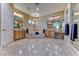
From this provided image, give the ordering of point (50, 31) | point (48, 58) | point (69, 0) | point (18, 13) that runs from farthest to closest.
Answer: point (50, 31)
point (18, 13)
point (69, 0)
point (48, 58)

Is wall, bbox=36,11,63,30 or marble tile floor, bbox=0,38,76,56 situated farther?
wall, bbox=36,11,63,30

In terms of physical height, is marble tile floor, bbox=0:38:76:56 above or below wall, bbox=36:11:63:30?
below

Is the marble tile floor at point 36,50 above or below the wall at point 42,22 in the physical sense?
below

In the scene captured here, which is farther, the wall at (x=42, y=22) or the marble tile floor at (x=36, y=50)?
the wall at (x=42, y=22)

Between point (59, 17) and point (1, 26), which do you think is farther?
point (59, 17)

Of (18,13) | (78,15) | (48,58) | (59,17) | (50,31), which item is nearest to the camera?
(48,58)

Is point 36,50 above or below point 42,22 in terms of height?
below

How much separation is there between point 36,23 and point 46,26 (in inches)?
51.2

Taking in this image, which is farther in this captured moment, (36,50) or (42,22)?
(42,22)

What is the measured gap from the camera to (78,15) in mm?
5273

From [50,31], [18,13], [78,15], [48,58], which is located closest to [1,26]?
[48,58]

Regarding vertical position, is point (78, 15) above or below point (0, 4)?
below

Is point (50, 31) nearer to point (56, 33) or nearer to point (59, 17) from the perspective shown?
point (56, 33)

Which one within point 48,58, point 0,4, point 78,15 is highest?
point 0,4
